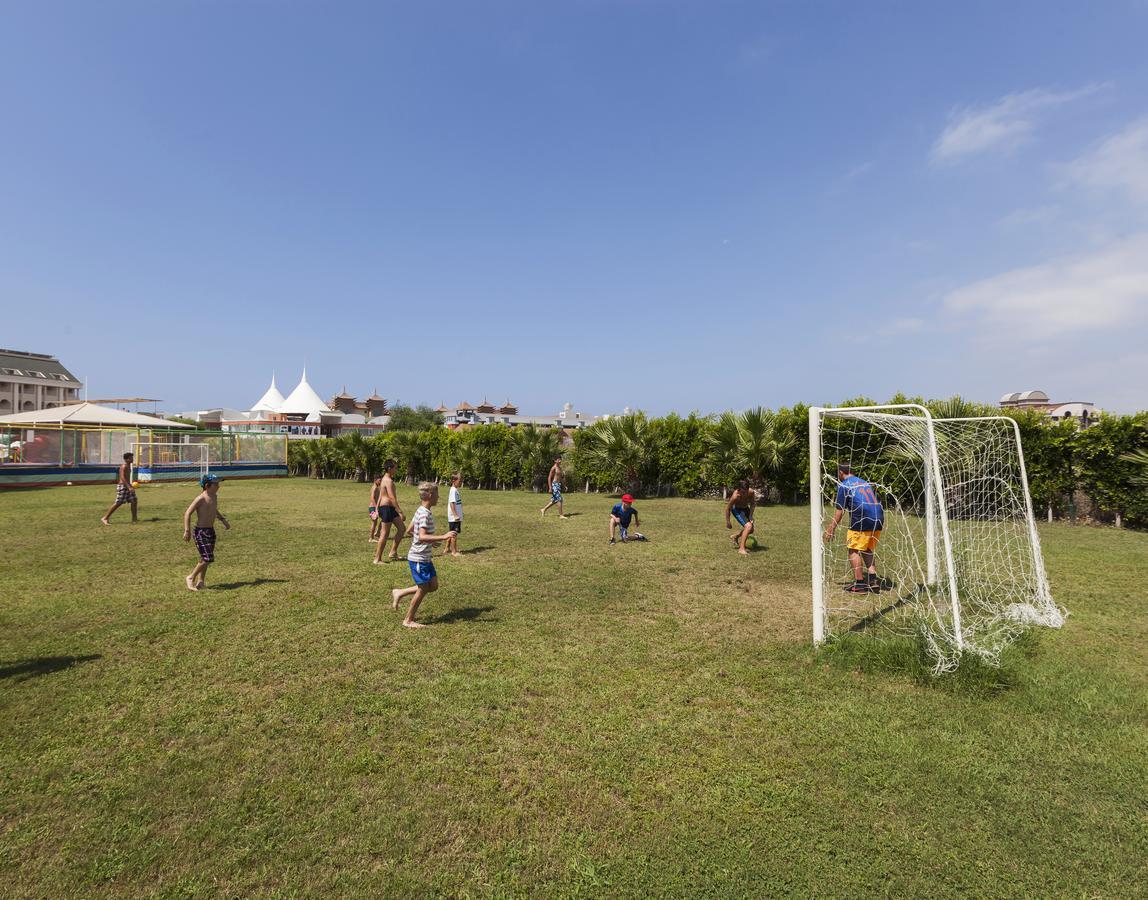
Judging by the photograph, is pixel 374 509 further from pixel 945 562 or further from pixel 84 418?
pixel 84 418

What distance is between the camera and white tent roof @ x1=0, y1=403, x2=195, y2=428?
27.4 m

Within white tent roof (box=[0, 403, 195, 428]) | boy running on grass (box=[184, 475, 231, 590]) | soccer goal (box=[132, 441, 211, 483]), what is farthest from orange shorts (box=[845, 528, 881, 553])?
white tent roof (box=[0, 403, 195, 428])

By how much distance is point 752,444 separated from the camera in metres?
20.0

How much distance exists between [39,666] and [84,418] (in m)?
28.3

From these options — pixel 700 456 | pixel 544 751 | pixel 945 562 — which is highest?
pixel 700 456

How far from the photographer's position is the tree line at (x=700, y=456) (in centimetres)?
1536

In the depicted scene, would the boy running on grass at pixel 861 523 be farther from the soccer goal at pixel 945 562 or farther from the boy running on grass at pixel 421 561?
the boy running on grass at pixel 421 561

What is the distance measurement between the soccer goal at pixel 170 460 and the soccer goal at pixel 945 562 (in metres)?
30.6

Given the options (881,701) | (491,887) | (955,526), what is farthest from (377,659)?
(955,526)

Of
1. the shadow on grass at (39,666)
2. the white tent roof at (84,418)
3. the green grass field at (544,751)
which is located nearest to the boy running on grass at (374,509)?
the green grass field at (544,751)

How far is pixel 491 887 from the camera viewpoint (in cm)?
299

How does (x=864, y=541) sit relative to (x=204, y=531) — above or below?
below

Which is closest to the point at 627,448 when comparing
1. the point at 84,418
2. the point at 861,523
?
the point at 861,523

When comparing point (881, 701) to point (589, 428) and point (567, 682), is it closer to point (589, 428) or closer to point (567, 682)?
point (567, 682)
